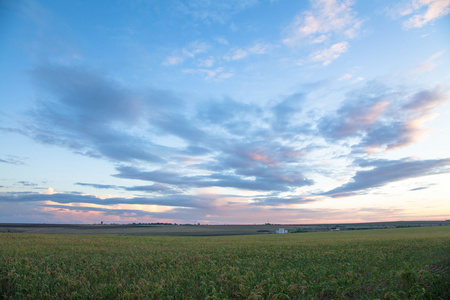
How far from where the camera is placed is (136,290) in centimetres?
1030

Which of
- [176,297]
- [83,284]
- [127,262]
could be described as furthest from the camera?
[127,262]

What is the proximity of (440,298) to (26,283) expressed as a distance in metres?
16.6

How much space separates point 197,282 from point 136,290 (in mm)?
2723

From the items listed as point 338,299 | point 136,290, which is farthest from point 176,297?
point 338,299

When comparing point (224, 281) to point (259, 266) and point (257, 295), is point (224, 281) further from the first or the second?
point (259, 266)

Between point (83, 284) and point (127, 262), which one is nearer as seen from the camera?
point (83, 284)

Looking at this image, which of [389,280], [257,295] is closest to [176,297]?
[257,295]

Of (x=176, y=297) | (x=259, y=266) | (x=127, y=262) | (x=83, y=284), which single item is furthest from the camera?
(x=127, y=262)

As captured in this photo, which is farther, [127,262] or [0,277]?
[127,262]

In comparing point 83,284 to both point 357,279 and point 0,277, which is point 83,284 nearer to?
point 0,277

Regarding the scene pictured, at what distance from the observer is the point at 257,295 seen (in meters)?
8.84

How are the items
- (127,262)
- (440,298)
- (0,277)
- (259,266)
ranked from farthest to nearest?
(127,262) < (259,266) < (0,277) < (440,298)

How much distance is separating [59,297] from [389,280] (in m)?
14.0

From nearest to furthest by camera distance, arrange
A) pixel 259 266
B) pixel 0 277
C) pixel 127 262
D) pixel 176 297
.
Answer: pixel 176 297, pixel 0 277, pixel 259 266, pixel 127 262
